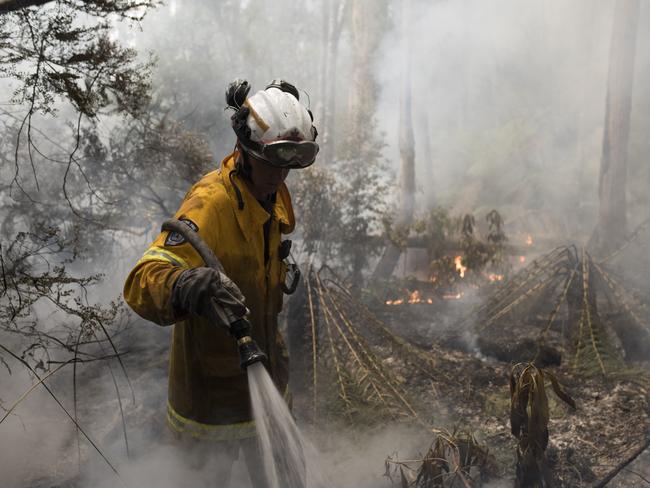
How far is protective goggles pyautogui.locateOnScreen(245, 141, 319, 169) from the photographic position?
2.45 metres

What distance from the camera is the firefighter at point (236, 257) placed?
2.36 meters

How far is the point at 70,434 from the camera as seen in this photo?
4766mm

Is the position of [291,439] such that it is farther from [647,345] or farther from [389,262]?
[389,262]

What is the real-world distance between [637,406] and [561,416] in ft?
2.04

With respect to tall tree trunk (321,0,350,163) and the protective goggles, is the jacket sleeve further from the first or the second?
tall tree trunk (321,0,350,163)

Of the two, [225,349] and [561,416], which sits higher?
[225,349]

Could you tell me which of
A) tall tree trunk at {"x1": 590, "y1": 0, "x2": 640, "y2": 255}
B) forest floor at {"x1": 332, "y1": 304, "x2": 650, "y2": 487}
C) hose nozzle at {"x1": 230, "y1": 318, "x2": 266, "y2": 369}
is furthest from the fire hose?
tall tree trunk at {"x1": 590, "y1": 0, "x2": 640, "y2": 255}

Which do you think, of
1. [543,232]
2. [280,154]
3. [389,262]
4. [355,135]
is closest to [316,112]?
[355,135]

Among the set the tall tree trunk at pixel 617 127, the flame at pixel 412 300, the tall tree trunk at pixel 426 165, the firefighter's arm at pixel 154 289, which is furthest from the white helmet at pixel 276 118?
the tall tree trunk at pixel 426 165

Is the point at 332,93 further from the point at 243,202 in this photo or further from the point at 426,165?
the point at 243,202

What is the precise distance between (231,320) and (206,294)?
0.14 m

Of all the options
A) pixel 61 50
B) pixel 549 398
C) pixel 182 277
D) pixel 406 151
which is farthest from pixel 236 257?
pixel 406 151

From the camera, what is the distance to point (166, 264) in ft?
7.36

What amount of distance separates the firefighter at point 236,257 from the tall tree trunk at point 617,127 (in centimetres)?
964
